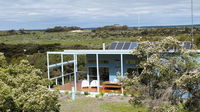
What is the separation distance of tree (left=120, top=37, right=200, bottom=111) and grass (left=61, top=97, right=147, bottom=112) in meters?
4.64

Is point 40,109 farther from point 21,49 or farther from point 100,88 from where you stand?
point 21,49

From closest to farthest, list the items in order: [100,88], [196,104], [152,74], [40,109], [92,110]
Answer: [40,109]
[196,104]
[152,74]
[92,110]
[100,88]

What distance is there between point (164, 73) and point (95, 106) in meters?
6.51

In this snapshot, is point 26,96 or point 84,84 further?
point 84,84

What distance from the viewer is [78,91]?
58.0 feet

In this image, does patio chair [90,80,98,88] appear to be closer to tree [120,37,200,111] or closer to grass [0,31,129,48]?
tree [120,37,200,111]

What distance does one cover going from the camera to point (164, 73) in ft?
26.8

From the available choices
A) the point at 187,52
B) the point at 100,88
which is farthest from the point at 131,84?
the point at 100,88

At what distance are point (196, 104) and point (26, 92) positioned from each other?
15.5ft

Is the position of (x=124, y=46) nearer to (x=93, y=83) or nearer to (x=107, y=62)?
(x=107, y=62)

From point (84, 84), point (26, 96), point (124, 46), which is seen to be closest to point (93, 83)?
point (84, 84)

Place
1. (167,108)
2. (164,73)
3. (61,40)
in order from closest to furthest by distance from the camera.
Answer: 1. (167,108)
2. (164,73)
3. (61,40)

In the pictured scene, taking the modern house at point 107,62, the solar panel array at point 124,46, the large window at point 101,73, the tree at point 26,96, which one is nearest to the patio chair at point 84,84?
the modern house at point 107,62

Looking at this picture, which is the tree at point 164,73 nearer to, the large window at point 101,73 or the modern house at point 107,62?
the modern house at point 107,62
